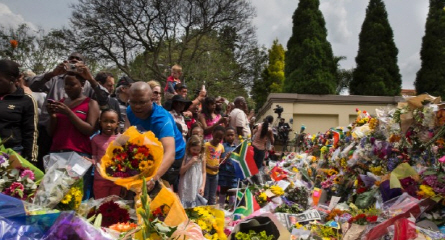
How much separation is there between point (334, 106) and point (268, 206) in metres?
14.8

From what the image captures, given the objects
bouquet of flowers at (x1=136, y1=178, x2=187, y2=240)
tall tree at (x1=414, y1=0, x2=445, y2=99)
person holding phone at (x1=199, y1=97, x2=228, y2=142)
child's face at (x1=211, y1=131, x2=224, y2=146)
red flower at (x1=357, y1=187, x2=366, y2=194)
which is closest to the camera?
bouquet of flowers at (x1=136, y1=178, x2=187, y2=240)

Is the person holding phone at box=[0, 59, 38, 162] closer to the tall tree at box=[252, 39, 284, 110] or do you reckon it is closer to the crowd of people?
the crowd of people

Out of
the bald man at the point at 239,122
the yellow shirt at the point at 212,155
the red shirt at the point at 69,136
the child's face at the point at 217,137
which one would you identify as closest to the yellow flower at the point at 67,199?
the red shirt at the point at 69,136

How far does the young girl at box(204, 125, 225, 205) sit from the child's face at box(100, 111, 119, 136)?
8.79 feet

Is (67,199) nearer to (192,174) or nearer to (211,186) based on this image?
(192,174)

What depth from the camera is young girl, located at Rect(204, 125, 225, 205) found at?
23.0 feet

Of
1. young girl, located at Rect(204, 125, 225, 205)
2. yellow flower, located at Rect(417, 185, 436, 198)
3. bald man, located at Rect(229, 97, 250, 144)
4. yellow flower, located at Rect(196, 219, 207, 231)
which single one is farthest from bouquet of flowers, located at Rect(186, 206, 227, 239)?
bald man, located at Rect(229, 97, 250, 144)

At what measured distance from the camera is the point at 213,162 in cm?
709

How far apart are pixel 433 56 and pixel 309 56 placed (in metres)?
6.89

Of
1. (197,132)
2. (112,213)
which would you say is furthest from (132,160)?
(197,132)

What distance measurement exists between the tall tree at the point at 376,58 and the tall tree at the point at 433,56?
202cm

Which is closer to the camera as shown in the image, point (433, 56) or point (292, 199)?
point (292, 199)

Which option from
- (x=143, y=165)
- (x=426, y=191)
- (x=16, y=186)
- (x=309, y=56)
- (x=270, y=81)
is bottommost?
(x=426, y=191)

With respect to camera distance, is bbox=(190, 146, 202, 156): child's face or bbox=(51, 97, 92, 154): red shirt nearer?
bbox=(51, 97, 92, 154): red shirt
